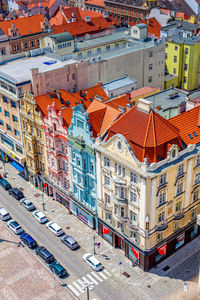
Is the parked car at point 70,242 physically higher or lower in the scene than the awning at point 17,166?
lower

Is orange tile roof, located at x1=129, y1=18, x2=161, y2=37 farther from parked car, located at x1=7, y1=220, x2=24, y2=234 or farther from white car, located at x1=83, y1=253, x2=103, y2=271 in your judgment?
white car, located at x1=83, y1=253, x2=103, y2=271

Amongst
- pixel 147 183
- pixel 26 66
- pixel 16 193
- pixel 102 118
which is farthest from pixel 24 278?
pixel 26 66

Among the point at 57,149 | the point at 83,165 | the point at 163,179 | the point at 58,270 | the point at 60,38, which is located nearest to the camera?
the point at 163,179

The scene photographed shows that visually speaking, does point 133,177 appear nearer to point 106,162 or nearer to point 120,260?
point 106,162

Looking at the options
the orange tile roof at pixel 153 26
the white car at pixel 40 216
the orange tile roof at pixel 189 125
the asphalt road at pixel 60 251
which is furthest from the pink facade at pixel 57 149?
the orange tile roof at pixel 153 26

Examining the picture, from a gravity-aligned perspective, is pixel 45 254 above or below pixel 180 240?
below

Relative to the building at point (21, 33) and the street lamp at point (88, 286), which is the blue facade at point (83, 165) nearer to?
the street lamp at point (88, 286)

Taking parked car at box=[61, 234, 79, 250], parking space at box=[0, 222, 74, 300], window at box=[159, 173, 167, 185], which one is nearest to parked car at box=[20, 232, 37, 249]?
parking space at box=[0, 222, 74, 300]
